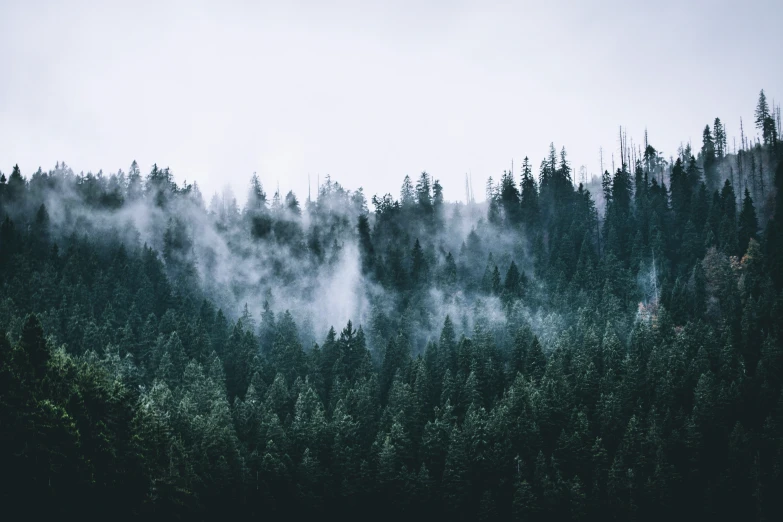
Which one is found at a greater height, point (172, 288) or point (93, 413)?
point (172, 288)

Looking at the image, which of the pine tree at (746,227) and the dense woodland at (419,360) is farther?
the pine tree at (746,227)

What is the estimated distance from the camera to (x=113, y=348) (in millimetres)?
95312

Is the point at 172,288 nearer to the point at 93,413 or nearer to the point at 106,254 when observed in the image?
the point at 106,254

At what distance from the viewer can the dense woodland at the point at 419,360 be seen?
66562 millimetres

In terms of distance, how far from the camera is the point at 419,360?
322ft

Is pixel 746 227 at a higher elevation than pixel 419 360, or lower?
higher

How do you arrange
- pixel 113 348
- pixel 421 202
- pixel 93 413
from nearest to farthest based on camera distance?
1. pixel 93 413
2. pixel 113 348
3. pixel 421 202

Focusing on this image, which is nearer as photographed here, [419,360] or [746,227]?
[419,360]

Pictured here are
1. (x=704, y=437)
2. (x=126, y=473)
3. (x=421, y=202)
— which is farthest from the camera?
(x=421, y=202)

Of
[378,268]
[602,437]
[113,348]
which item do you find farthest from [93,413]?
[378,268]

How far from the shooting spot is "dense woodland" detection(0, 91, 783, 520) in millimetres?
66562

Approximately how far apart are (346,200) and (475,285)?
6450 cm

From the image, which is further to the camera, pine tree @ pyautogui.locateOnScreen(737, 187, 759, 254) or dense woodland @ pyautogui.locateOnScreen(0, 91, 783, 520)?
pine tree @ pyautogui.locateOnScreen(737, 187, 759, 254)

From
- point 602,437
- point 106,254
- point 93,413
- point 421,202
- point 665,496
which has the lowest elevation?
point 665,496
